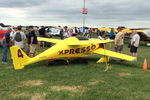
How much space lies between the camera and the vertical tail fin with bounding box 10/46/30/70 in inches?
251

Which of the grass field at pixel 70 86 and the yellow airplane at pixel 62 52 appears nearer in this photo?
the grass field at pixel 70 86

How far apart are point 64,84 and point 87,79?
109 cm

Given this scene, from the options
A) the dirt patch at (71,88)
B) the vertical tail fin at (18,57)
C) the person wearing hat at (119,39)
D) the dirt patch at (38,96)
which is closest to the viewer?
the dirt patch at (38,96)

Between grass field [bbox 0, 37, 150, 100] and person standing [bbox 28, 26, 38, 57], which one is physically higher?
person standing [bbox 28, 26, 38, 57]

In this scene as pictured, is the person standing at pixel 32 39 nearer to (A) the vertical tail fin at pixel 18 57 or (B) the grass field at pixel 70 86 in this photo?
(A) the vertical tail fin at pixel 18 57

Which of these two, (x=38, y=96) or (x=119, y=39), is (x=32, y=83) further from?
(x=119, y=39)

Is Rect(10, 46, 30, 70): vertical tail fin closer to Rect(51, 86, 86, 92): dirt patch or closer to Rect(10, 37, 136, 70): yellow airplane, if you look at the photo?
Rect(10, 37, 136, 70): yellow airplane

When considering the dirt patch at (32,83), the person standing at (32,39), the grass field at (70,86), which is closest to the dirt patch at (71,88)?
the grass field at (70,86)

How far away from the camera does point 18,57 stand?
21.4 ft

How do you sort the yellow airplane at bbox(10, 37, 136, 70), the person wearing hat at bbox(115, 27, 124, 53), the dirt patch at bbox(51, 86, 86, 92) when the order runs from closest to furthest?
the dirt patch at bbox(51, 86, 86, 92)
the yellow airplane at bbox(10, 37, 136, 70)
the person wearing hat at bbox(115, 27, 124, 53)

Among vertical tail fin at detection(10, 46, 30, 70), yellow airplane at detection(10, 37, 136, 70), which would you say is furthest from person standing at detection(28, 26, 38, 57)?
vertical tail fin at detection(10, 46, 30, 70)

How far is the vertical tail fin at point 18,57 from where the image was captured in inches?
251

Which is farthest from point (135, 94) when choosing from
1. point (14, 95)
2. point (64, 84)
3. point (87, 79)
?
point (14, 95)

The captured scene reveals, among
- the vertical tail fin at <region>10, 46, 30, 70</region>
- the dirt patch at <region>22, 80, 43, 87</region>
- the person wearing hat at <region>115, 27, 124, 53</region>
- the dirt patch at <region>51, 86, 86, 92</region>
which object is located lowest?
the dirt patch at <region>51, 86, 86, 92</region>
